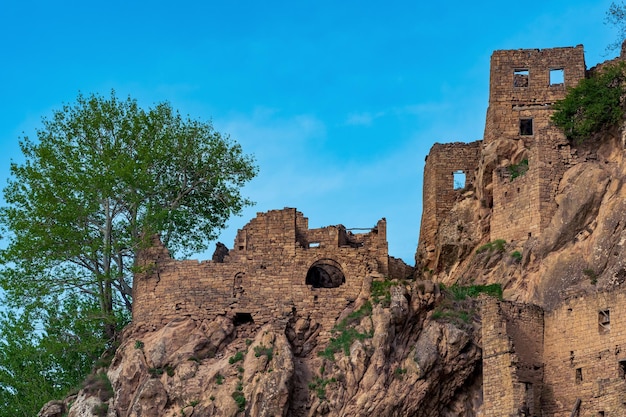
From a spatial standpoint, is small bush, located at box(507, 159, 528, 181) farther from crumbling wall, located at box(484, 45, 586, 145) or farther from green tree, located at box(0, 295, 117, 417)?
green tree, located at box(0, 295, 117, 417)

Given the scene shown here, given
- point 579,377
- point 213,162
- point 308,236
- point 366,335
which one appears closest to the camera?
point 579,377

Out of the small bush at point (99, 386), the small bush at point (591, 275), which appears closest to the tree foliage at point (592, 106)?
the small bush at point (591, 275)

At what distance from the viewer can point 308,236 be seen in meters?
53.4

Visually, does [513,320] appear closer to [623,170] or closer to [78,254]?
[623,170]

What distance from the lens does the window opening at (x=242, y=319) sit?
2030 inches

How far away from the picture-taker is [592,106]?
2162 inches

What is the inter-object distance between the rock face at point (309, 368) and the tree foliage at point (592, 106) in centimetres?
900

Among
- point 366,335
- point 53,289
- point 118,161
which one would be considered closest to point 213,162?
point 118,161

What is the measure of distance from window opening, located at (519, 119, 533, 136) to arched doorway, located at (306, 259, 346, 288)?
10355 millimetres

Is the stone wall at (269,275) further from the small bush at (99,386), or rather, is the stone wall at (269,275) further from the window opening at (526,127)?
the window opening at (526,127)

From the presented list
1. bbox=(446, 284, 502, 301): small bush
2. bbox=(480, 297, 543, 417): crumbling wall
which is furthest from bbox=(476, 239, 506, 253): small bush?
bbox=(480, 297, 543, 417): crumbling wall

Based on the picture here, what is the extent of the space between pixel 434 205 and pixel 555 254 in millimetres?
9240

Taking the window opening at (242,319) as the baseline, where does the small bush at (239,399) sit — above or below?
below

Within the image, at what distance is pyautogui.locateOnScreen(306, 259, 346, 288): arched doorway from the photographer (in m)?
52.8
